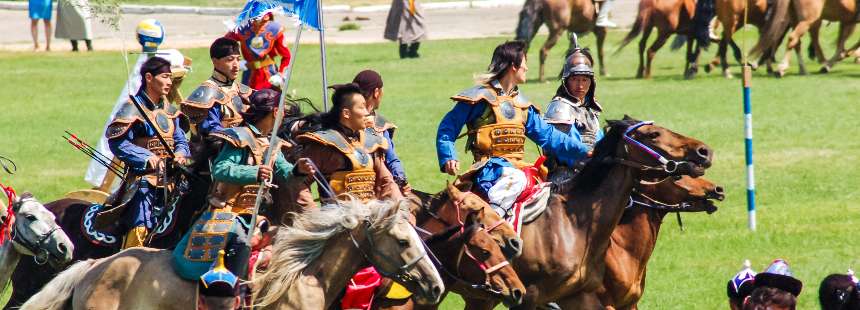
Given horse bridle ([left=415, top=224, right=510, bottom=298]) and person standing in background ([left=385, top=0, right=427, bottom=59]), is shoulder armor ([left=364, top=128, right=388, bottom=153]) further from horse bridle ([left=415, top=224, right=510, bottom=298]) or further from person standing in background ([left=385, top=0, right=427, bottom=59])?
person standing in background ([left=385, top=0, right=427, bottom=59])

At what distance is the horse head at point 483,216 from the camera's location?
950 centimetres

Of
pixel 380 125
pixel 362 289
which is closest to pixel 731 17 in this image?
pixel 380 125

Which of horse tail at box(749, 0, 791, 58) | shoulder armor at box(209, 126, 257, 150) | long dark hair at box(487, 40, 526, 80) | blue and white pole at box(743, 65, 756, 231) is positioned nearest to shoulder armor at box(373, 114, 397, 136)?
long dark hair at box(487, 40, 526, 80)

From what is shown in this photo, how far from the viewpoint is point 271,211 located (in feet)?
33.7

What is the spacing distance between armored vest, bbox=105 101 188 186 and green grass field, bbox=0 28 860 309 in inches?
112

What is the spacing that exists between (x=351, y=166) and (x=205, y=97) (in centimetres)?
198

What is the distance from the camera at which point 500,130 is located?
10.9 meters

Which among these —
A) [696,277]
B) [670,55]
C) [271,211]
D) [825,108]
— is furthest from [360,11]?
[271,211]

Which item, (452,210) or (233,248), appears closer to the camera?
(233,248)

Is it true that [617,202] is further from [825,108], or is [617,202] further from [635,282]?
[825,108]

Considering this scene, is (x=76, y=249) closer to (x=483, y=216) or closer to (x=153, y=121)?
(x=153, y=121)

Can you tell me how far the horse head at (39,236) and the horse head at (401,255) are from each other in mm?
2405

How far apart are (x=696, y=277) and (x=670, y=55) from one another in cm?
2091

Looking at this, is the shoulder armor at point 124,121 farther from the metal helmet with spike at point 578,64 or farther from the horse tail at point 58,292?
the metal helmet with spike at point 578,64
